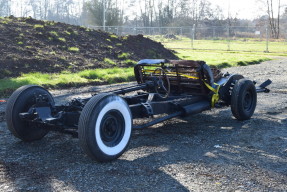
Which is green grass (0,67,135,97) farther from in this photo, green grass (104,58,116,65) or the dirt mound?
green grass (104,58,116,65)

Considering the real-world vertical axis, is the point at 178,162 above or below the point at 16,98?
below

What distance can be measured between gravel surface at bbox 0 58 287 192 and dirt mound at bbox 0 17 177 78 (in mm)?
7000

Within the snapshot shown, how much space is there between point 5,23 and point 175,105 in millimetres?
13974

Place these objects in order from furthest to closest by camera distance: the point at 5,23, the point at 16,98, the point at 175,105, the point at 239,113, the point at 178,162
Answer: the point at 5,23, the point at 239,113, the point at 175,105, the point at 16,98, the point at 178,162

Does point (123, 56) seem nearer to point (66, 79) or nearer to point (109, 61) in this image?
point (109, 61)

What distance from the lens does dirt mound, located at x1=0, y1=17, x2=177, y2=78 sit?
1351 centimetres

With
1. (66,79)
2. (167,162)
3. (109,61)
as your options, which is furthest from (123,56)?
(167,162)

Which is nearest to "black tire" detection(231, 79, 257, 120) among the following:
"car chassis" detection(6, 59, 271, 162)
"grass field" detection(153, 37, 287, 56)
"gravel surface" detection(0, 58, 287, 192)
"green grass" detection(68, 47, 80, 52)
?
"car chassis" detection(6, 59, 271, 162)

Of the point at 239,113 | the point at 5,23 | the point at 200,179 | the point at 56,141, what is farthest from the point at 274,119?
the point at 5,23

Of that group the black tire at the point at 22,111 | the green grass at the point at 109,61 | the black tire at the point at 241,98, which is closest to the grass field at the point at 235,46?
the green grass at the point at 109,61

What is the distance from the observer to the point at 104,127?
4871mm

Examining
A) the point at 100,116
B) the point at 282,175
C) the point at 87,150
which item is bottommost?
the point at 282,175

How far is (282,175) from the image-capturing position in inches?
174

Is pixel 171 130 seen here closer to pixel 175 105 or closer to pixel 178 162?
pixel 175 105
